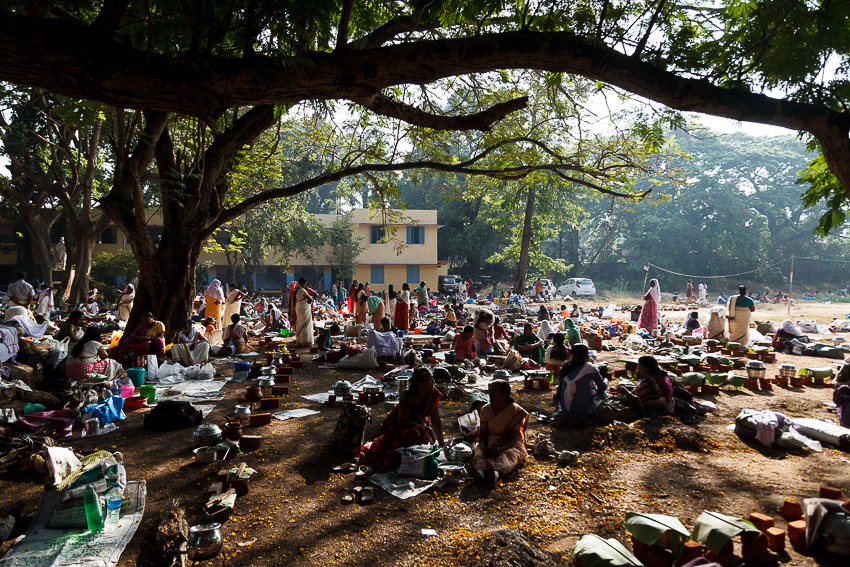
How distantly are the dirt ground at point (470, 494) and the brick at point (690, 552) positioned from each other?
611mm

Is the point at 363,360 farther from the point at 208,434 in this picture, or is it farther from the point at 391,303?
the point at 391,303

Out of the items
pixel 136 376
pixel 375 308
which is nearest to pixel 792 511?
pixel 136 376

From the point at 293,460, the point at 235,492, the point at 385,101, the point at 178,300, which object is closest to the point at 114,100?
the point at 385,101

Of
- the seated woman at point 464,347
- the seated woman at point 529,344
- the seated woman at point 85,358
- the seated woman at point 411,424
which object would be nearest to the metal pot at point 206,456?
the seated woman at point 411,424

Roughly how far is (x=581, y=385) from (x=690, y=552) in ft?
10.9

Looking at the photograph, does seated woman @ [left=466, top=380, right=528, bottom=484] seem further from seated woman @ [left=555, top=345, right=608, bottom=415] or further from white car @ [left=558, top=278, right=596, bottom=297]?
white car @ [left=558, top=278, right=596, bottom=297]

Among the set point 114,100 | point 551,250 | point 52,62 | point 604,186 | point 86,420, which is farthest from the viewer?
point 551,250

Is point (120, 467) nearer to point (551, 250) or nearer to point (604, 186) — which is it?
point (604, 186)

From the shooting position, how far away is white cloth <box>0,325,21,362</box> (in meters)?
8.25

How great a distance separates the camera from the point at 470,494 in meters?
4.47

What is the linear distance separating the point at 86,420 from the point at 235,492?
2.91m

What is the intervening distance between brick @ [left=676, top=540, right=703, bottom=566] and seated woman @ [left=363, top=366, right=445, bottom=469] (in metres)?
2.50

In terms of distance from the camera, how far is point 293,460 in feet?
17.2

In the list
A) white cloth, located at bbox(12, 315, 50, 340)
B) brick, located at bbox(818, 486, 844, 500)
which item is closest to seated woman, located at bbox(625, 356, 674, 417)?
brick, located at bbox(818, 486, 844, 500)
